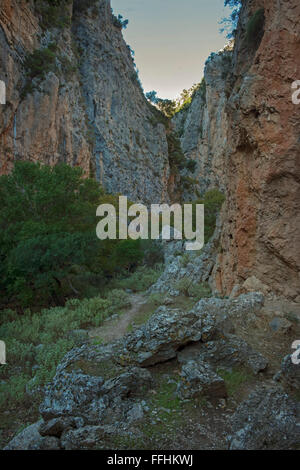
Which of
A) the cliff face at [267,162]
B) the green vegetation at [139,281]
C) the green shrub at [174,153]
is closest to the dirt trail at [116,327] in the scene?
the green vegetation at [139,281]

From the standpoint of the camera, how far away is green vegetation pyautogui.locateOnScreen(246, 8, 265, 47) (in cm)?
895

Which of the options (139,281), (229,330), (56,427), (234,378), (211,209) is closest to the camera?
(56,427)

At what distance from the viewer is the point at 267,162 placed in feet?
25.0

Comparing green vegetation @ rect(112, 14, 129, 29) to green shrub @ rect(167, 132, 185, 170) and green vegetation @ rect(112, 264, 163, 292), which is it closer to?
green shrub @ rect(167, 132, 185, 170)

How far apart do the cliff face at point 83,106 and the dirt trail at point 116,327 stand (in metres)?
14.2

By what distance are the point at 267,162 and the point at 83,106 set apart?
30318mm

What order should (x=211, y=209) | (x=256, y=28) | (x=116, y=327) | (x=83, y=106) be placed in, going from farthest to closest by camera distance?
(x=83, y=106) → (x=211, y=209) → (x=116, y=327) → (x=256, y=28)

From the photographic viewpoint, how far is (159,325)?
559 cm

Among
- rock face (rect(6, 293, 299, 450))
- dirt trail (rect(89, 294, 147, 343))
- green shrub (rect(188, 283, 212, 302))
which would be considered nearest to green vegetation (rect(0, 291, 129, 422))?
dirt trail (rect(89, 294, 147, 343))

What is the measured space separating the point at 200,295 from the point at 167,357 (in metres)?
6.48

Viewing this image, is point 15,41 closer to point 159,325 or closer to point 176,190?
point 159,325

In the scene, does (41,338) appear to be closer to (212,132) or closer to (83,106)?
(83,106)

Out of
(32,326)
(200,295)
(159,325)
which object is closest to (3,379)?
(32,326)

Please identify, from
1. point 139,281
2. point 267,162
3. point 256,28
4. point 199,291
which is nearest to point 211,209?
point 139,281
